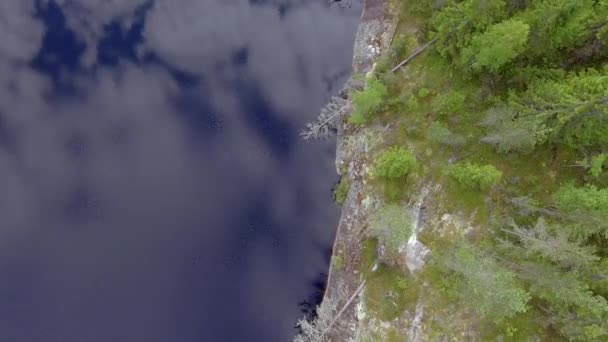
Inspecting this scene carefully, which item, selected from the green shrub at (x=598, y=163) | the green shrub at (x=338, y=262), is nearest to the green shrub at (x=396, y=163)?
the green shrub at (x=338, y=262)

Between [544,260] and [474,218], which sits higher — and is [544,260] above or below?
below

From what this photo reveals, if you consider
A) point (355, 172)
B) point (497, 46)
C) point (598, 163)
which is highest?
point (497, 46)

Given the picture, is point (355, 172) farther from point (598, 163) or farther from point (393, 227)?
point (598, 163)

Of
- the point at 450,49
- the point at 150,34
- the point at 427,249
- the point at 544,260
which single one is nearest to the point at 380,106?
the point at 450,49

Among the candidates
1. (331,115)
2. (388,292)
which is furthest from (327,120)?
(388,292)

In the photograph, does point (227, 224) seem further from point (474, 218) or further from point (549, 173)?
point (549, 173)

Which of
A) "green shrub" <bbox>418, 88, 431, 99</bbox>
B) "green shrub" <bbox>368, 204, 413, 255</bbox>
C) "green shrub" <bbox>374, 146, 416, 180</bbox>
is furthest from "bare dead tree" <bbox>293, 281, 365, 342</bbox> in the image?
"green shrub" <bbox>418, 88, 431, 99</bbox>

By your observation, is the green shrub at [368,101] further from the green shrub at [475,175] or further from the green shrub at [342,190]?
the green shrub at [475,175]

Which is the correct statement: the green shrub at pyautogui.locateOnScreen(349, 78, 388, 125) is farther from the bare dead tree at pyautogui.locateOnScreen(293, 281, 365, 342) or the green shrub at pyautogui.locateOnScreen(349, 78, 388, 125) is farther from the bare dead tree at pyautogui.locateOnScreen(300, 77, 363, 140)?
the bare dead tree at pyautogui.locateOnScreen(293, 281, 365, 342)
